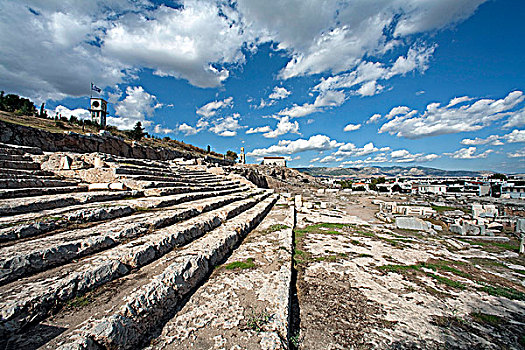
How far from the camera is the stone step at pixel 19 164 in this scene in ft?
24.2

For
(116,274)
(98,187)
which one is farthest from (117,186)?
(116,274)

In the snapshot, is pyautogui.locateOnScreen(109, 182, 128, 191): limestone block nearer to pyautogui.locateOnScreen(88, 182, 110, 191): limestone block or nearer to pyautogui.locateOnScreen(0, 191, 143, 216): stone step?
pyautogui.locateOnScreen(88, 182, 110, 191): limestone block

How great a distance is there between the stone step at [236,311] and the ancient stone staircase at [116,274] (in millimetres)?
17

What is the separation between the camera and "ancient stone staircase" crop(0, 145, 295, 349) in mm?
1946

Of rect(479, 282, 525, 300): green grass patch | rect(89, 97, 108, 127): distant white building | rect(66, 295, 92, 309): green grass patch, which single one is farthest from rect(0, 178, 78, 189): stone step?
rect(89, 97, 108, 127): distant white building

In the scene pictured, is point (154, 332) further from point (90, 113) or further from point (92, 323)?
point (90, 113)

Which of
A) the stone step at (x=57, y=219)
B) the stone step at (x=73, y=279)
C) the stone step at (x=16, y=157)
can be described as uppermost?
the stone step at (x=16, y=157)

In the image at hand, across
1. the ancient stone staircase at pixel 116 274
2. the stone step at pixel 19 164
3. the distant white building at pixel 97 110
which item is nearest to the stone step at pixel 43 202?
the ancient stone staircase at pixel 116 274

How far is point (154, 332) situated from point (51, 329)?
0.89 metres

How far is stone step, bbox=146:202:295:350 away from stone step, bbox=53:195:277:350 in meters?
0.15

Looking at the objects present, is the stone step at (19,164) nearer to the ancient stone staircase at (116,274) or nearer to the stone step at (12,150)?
the stone step at (12,150)

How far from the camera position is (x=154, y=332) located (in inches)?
89.4

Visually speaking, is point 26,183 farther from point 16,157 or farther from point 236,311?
point 236,311

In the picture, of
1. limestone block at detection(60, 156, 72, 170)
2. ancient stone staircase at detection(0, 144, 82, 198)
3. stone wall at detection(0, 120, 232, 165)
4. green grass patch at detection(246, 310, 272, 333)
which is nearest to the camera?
green grass patch at detection(246, 310, 272, 333)
